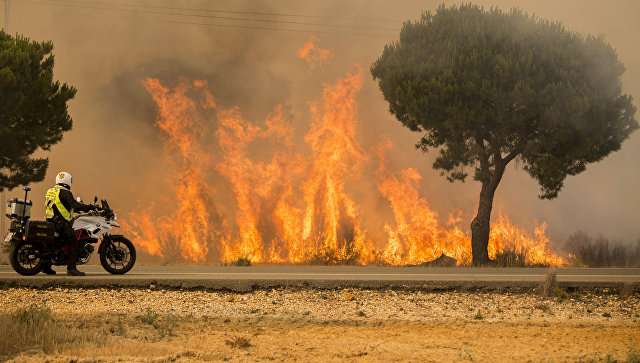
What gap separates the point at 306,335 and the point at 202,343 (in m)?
1.56

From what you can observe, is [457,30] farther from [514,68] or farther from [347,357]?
[347,357]

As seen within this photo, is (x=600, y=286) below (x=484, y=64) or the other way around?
below

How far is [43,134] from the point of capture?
24234 millimetres

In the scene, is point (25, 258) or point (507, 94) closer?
point (25, 258)

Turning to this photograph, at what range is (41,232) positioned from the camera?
1298 cm

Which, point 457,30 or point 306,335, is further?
point 457,30

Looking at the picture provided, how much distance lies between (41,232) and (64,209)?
0.65 metres

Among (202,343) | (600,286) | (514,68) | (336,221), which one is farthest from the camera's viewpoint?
(336,221)

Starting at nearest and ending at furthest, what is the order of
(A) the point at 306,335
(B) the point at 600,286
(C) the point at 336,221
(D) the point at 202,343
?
(D) the point at 202,343
(A) the point at 306,335
(B) the point at 600,286
(C) the point at 336,221

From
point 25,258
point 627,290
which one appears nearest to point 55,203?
point 25,258

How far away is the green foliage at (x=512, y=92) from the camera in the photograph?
23328 mm

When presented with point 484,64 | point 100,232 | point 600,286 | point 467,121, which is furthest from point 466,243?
point 100,232

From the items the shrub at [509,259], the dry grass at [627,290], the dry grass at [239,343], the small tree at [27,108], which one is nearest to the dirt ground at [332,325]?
the dry grass at [239,343]

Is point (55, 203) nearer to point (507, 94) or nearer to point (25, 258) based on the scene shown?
point (25, 258)
